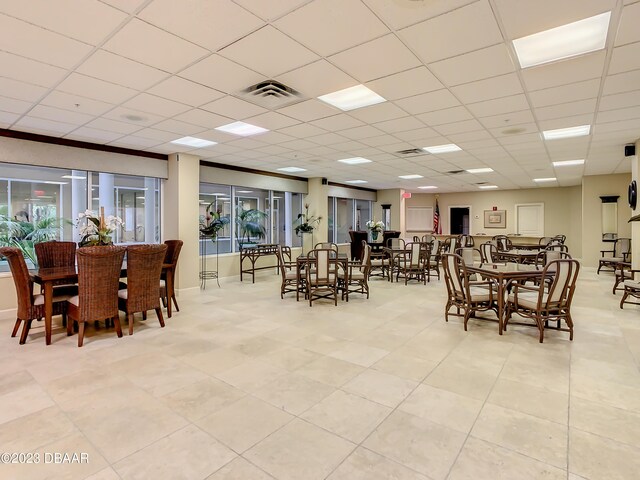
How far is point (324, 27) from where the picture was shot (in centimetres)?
246

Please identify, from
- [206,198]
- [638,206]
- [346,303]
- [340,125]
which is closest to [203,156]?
[206,198]

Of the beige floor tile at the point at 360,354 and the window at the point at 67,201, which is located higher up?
the window at the point at 67,201

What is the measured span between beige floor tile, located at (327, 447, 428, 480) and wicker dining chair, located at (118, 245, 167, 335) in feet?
11.0

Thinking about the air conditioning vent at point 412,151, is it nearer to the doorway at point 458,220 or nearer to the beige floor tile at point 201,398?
the beige floor tile at point 201,398

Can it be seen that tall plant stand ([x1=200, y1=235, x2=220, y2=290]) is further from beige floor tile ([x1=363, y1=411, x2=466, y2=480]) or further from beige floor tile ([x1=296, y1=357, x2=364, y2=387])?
beige floor tile ([x1=363, y1=411, x2=466, y2=480])

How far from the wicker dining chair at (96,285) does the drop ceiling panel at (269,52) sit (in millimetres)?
2485

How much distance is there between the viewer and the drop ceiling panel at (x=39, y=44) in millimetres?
2457

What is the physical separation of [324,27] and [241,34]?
0.63m

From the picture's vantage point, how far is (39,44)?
2680 mm

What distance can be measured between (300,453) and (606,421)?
2.05 metres

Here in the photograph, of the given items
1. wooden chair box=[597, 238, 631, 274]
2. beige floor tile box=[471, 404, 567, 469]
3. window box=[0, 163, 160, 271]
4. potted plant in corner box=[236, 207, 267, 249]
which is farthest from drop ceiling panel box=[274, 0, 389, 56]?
wooden chair box=[597, 238, 631, 274]

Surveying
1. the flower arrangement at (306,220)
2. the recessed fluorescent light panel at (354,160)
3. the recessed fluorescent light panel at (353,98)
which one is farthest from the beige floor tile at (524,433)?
the flower arrangement at (306,220)

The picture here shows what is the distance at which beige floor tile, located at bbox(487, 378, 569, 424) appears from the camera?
2381 mm

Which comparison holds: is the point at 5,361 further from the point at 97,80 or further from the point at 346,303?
the point at 346,303
